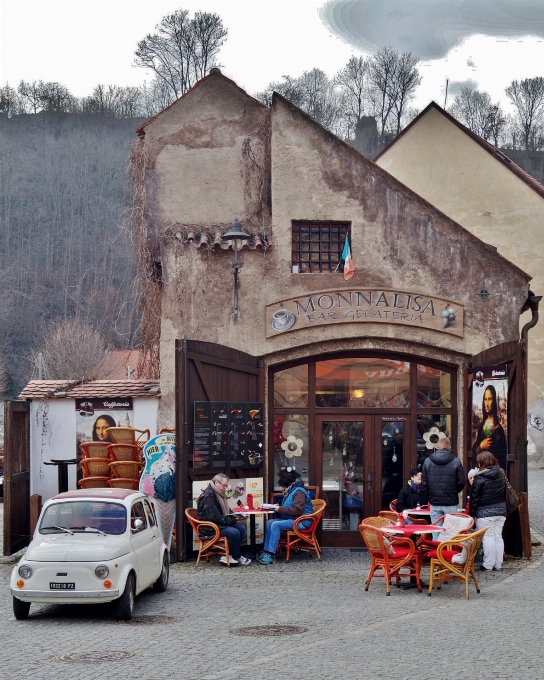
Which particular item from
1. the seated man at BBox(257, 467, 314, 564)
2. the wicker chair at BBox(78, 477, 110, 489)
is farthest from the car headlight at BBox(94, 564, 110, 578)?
the wicker chair at BBox(78, 477, 110, 489)

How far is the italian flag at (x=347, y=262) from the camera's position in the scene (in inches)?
707

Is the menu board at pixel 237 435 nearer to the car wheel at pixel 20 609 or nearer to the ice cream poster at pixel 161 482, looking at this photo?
the ice cream poster at pixel 161 482

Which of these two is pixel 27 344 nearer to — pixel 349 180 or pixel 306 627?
pixel 349 180

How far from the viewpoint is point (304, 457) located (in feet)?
60.0

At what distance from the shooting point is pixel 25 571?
11.7m

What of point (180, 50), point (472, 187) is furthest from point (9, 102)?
point (472, 187)

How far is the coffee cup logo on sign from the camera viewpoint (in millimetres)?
17891

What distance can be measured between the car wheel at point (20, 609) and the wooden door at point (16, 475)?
5.38 metres

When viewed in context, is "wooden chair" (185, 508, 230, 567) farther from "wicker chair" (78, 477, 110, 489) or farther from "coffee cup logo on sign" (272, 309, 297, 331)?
"coffee cup logo on sign" (272, 309, 297, 331)

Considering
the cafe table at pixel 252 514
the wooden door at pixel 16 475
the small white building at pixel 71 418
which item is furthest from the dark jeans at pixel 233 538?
the wooden door at pixel 16 475

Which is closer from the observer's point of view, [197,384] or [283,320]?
[197,384]

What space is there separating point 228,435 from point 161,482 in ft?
4.41

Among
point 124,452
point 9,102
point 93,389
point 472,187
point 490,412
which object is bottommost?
point 124,452

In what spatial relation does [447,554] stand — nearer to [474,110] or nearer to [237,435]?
[237,435]
